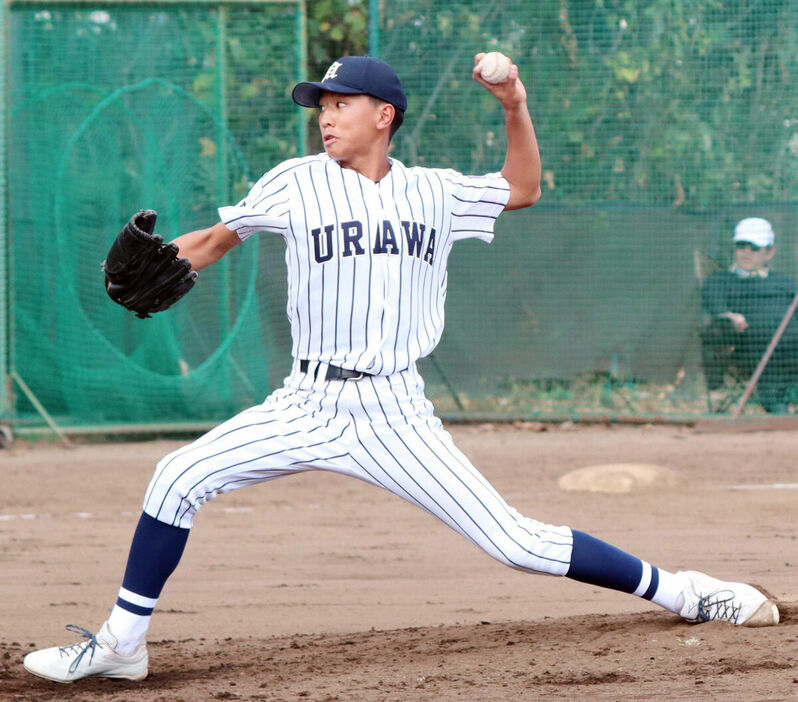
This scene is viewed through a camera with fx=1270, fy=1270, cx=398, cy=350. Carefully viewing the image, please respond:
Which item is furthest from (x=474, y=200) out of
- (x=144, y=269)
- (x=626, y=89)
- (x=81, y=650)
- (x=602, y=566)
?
(x=626, y=89)

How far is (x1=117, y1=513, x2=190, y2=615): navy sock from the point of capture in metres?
3.54

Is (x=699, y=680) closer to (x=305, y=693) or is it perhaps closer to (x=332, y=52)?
(x=305, y=693)

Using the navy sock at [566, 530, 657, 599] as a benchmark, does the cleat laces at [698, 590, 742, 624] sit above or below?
below

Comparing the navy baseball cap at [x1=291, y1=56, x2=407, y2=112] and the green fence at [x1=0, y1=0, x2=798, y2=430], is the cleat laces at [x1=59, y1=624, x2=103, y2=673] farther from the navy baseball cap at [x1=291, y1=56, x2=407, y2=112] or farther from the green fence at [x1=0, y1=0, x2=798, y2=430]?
the green fence at [x1=0, y1=0, x2=798, y2=430]

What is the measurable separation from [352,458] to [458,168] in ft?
19.5

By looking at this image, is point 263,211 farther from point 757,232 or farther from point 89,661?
point 757,232

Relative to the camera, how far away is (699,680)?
3322 millimetres

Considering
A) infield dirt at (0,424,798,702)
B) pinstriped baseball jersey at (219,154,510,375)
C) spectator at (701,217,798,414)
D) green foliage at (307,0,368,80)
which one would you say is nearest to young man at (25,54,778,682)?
pinstriped baseball jersey at (219,154,510,375)

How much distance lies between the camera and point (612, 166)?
9.29 m

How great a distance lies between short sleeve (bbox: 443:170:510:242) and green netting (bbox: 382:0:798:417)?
17.8ft

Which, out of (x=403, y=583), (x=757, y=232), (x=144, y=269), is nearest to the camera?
(x=144, y=269)

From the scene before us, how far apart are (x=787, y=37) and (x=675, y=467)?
11.4 ft

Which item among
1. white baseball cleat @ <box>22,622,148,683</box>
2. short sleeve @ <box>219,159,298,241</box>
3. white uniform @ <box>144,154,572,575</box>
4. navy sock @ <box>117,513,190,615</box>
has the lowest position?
white baseball cleat @ <box>22,622,148,683</box>

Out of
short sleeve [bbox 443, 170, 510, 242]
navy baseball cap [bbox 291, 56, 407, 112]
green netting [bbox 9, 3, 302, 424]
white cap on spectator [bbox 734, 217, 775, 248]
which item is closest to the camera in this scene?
navy baseball cap [bbox 291, 56, 407, 112]
